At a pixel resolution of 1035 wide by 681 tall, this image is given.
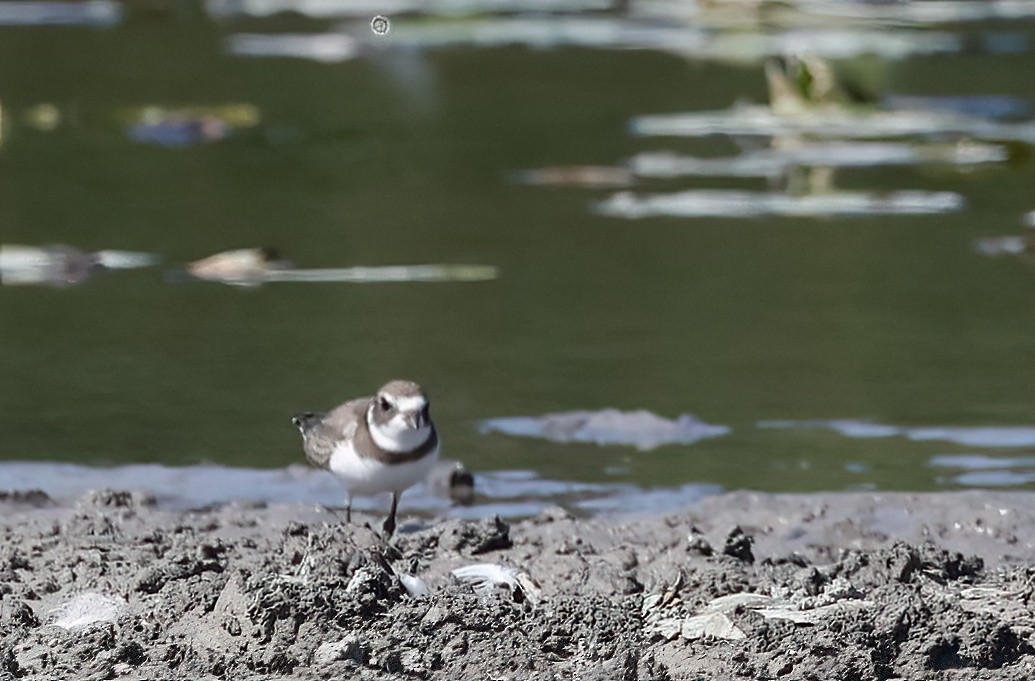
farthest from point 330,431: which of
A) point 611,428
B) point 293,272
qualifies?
point 293,272

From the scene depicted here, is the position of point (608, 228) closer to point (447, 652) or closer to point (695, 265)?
point (695, 265)

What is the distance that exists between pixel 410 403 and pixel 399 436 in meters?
0.09

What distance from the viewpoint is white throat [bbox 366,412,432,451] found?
577 centimetres

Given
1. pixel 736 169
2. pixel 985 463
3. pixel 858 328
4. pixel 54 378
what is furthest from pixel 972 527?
pixel 736 169

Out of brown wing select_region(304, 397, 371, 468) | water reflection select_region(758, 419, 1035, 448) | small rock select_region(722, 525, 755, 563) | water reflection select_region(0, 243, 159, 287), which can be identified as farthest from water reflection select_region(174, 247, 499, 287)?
small rock select_region(722, 525, 755, 563)

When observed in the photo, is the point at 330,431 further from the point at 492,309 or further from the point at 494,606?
the point at 492,309

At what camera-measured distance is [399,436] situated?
577 cm

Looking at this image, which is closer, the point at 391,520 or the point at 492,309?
the point at 391,520

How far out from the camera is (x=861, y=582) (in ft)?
16.0

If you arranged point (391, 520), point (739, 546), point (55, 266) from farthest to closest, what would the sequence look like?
point (55, 266)
point (391, 520)
point (739, 546)

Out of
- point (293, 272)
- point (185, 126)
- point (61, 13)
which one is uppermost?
point (61, 13)

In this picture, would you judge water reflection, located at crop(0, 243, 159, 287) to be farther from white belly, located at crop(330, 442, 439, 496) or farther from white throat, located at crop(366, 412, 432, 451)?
white throat, located at crop(366, 412, 432, 451)

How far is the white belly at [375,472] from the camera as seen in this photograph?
19.1 feet

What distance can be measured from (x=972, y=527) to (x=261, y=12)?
18.9m
